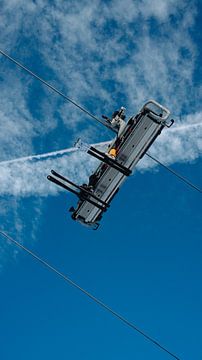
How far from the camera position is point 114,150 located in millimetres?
12953

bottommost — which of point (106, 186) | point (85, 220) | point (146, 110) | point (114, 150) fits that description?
point (85, 220)

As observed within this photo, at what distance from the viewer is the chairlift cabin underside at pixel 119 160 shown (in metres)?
12.3

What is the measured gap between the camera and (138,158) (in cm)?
1288

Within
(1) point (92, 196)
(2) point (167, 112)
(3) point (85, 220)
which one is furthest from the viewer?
(3) point (85, 220)

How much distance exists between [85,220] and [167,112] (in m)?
4.38

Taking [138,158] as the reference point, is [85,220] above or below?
below

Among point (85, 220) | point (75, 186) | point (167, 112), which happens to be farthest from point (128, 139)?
point (85, 220)

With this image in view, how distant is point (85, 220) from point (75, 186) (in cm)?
149

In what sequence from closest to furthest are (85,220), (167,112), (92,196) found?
(167,112), (92,196), (85,220)

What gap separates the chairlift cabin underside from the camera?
40.4 ft

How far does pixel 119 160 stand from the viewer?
1291 cm

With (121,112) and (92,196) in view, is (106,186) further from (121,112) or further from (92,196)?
(121,112)

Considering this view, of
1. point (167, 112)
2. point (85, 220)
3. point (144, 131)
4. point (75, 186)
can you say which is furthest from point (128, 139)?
point (85, 220)

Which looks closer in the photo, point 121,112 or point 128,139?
point 128,139
